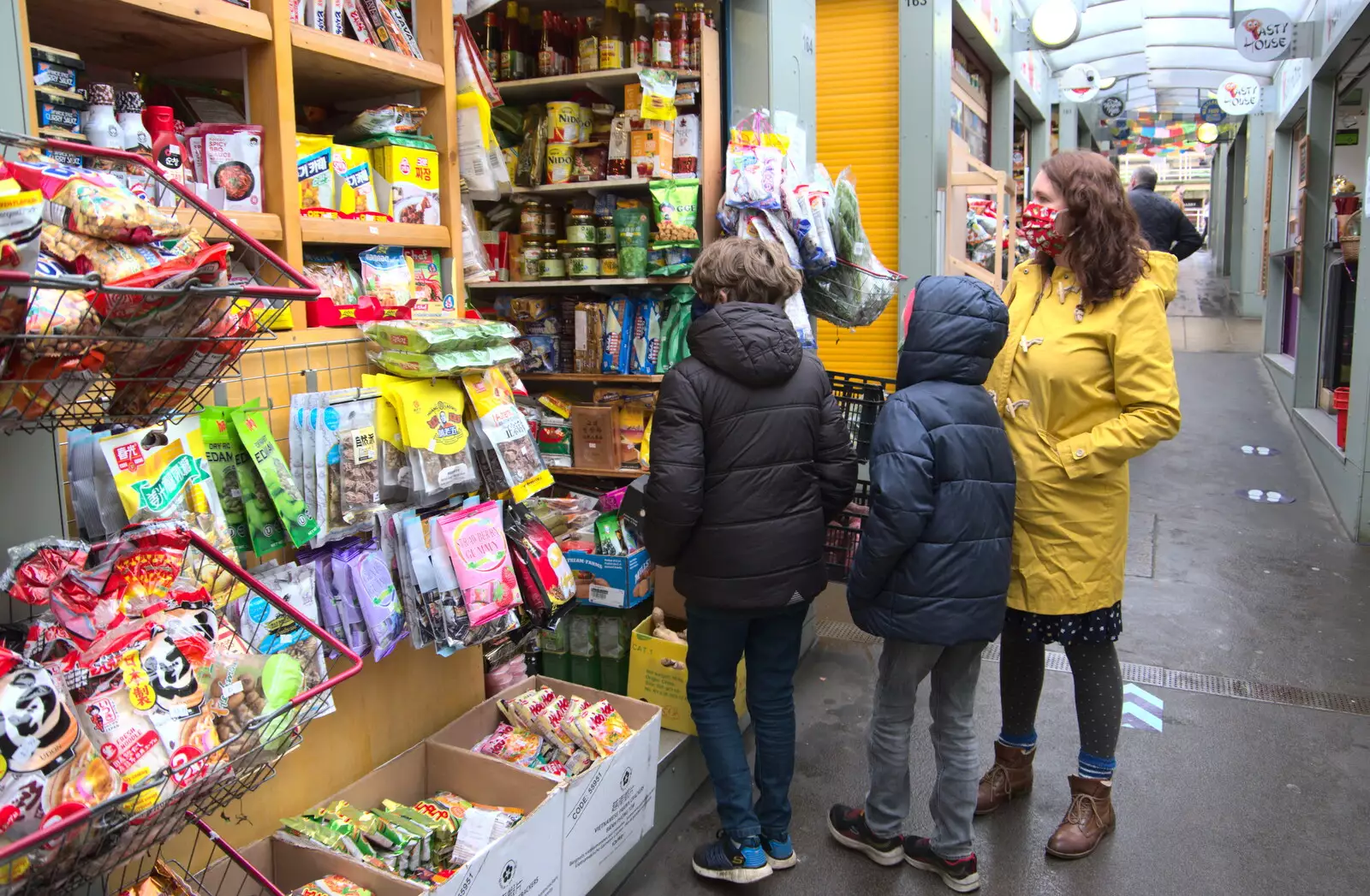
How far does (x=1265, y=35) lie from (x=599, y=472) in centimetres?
681

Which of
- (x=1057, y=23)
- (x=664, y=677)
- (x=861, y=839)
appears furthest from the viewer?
(x=1057, y=23)

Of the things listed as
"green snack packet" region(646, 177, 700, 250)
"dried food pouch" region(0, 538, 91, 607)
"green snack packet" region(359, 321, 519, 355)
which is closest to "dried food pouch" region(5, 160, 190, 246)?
"dried food pouch" region(0, 538, 91, 607)

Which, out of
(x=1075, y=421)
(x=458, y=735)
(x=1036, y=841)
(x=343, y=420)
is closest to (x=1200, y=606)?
(x=1036, y=841)

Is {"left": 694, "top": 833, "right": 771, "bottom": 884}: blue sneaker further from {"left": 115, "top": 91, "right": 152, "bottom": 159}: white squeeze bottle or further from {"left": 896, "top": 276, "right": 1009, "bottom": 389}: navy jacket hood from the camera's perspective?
{"left": 115, "top": 91, "right": 152, "bottom": 159}: white squeeze bottle

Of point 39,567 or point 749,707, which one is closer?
point 39,567

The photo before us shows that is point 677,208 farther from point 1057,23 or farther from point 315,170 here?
point 1057,23

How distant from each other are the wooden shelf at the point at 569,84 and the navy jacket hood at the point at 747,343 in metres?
1.67

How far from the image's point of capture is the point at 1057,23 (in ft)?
28.0

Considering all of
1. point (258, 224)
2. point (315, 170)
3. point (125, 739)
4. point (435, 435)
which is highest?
point (315, 170)

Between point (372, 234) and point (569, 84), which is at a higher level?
point (569, 84)

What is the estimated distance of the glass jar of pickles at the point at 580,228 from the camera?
428cm

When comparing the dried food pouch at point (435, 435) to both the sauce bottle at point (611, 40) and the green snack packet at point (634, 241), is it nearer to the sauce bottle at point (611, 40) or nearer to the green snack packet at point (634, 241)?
the green snack packet at point (634, 241)

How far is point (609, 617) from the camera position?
386cm

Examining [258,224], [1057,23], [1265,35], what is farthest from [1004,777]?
[1057,23]
